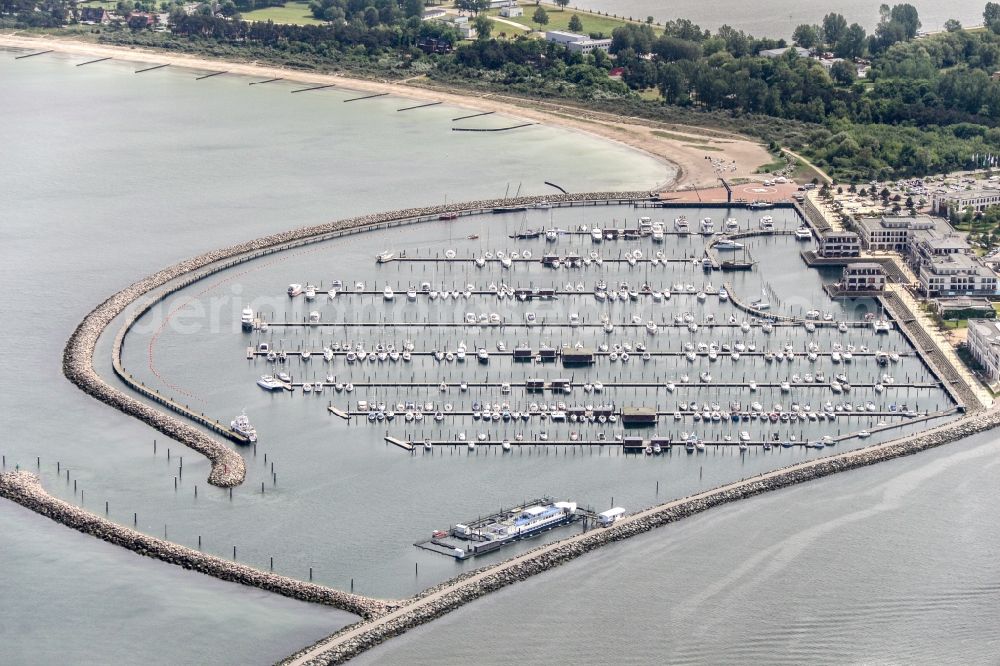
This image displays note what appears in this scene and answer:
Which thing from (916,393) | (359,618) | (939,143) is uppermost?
(939,143)

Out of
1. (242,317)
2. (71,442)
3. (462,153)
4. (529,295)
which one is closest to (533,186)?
(462,153)

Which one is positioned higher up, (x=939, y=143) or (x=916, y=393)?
(x=939, y=143)

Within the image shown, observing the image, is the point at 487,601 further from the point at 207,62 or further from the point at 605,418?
the point at 207,62

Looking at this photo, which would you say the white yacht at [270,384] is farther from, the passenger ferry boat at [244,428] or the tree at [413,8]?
the tree at [413,8]

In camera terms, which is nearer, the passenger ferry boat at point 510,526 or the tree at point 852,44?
the passenger ferry boat at point 510,526

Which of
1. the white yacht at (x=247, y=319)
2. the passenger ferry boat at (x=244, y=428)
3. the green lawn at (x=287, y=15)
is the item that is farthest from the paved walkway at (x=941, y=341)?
the green lawn at (x=287, y=15)

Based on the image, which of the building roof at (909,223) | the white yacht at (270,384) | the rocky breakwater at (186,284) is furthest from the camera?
the building roof at (909,223)

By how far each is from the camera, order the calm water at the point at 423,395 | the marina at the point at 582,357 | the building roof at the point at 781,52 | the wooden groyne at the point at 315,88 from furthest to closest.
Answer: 1. the building roof at the point at 781,52
2. the wooden groyne at the point at 315,88
3. the marina at the point at 582,357
4. the calm water at the point at 423,395
